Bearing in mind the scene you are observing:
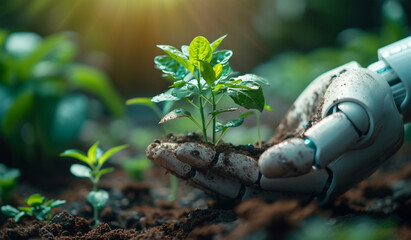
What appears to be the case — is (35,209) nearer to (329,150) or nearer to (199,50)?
(199,50)

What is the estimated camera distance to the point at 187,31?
5.61 meters

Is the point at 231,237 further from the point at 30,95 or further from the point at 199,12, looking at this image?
the point at 199,12

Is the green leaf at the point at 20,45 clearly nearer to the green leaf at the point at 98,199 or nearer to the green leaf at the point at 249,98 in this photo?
the green leaf at the point at 98,199

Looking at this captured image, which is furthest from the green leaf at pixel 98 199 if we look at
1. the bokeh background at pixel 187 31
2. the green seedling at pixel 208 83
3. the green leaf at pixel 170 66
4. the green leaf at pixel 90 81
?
the bokeh background at pixel 187 31

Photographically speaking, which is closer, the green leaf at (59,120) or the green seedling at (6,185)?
the green seedling at (6,185)

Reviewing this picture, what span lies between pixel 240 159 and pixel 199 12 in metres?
4.67

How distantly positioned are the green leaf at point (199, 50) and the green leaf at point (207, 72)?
0.11 feet

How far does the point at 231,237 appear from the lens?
952 mm

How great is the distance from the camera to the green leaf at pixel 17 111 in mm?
2561

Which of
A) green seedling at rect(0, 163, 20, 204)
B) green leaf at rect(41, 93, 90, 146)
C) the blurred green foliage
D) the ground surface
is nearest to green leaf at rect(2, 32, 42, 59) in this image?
the blurred green foliage

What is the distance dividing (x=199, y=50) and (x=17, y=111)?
180cm

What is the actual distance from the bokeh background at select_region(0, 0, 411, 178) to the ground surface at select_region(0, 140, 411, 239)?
1.85 metres

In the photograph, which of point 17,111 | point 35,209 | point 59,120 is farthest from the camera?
point 59,120

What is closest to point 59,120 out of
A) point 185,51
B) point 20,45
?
point 20,45
